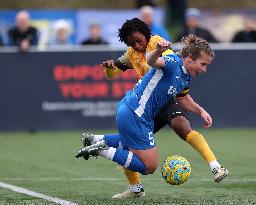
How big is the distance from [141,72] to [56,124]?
25.0ft

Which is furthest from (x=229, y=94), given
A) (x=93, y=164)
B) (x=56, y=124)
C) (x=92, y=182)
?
(x=92, y=182)

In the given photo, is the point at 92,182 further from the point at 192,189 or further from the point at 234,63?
the point at 234,63

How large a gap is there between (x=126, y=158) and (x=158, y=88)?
29.6 inches

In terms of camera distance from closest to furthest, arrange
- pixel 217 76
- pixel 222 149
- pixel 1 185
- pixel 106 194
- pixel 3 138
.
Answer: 1. pixel 106 194
2. pixel 1 185
3. pixel 222 149
4. pixel 3 138
5. pixel 217 76

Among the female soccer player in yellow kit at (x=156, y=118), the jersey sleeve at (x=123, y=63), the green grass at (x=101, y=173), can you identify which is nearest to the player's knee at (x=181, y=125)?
the female soccer player in yellow kit at (x=156, y=118)

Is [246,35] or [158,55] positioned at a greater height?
[158,55]

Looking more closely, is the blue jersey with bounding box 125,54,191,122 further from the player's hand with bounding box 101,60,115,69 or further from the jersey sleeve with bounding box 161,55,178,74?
the player's hand with bounding box 101,60,115,69

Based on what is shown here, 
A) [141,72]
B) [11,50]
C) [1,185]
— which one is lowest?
[11,50]

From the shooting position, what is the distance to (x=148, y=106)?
10.5 metres

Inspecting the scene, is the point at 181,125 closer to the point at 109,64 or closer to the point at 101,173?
the point at 109,64

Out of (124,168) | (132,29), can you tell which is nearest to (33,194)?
(124,168)

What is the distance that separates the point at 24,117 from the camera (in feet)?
A: 61.7

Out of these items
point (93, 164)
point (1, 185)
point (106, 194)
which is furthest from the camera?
point (93, 164)

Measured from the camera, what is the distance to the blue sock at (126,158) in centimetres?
1038
